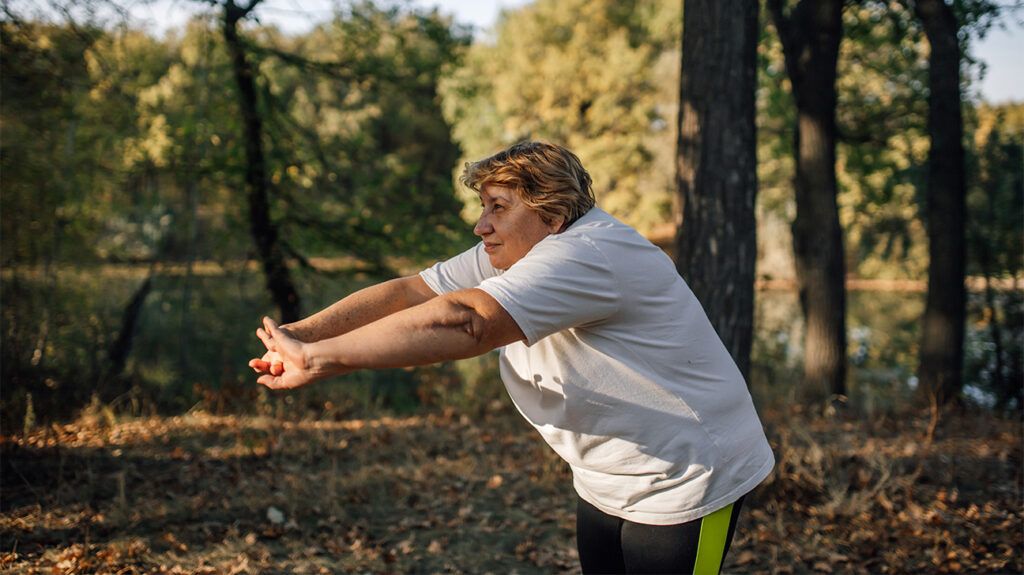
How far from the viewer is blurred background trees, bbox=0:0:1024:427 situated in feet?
28.1

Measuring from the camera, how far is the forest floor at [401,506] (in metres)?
4.98

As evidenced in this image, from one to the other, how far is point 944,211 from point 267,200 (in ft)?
26.5

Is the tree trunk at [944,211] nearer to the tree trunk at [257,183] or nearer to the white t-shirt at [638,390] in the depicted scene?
the tree trunk at [257,183]

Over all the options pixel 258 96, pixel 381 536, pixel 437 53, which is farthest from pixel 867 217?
pixel 381 536

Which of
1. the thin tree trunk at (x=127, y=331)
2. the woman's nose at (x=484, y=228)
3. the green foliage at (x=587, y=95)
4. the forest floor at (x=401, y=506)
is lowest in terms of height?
the forest floor at (x=401, y=506)

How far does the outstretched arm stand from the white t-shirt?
0.64 feet

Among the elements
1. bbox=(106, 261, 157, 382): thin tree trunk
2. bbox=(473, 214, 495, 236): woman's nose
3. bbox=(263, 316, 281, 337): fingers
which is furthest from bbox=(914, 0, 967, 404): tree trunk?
bbox=(106, 261, 157, 382): thin tree trunk

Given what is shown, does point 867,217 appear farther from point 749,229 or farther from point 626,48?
point 626,48

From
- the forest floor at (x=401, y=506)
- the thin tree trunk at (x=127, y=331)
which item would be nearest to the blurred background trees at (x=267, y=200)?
the thin tree trunk at (x=127, y=331)

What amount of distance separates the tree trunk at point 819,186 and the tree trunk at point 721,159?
472cm

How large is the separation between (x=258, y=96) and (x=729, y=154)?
668 cm

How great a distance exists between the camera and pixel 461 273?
2834mm

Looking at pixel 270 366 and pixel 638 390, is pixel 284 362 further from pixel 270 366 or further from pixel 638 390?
pixel 638 390

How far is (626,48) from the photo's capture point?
1336 inches
